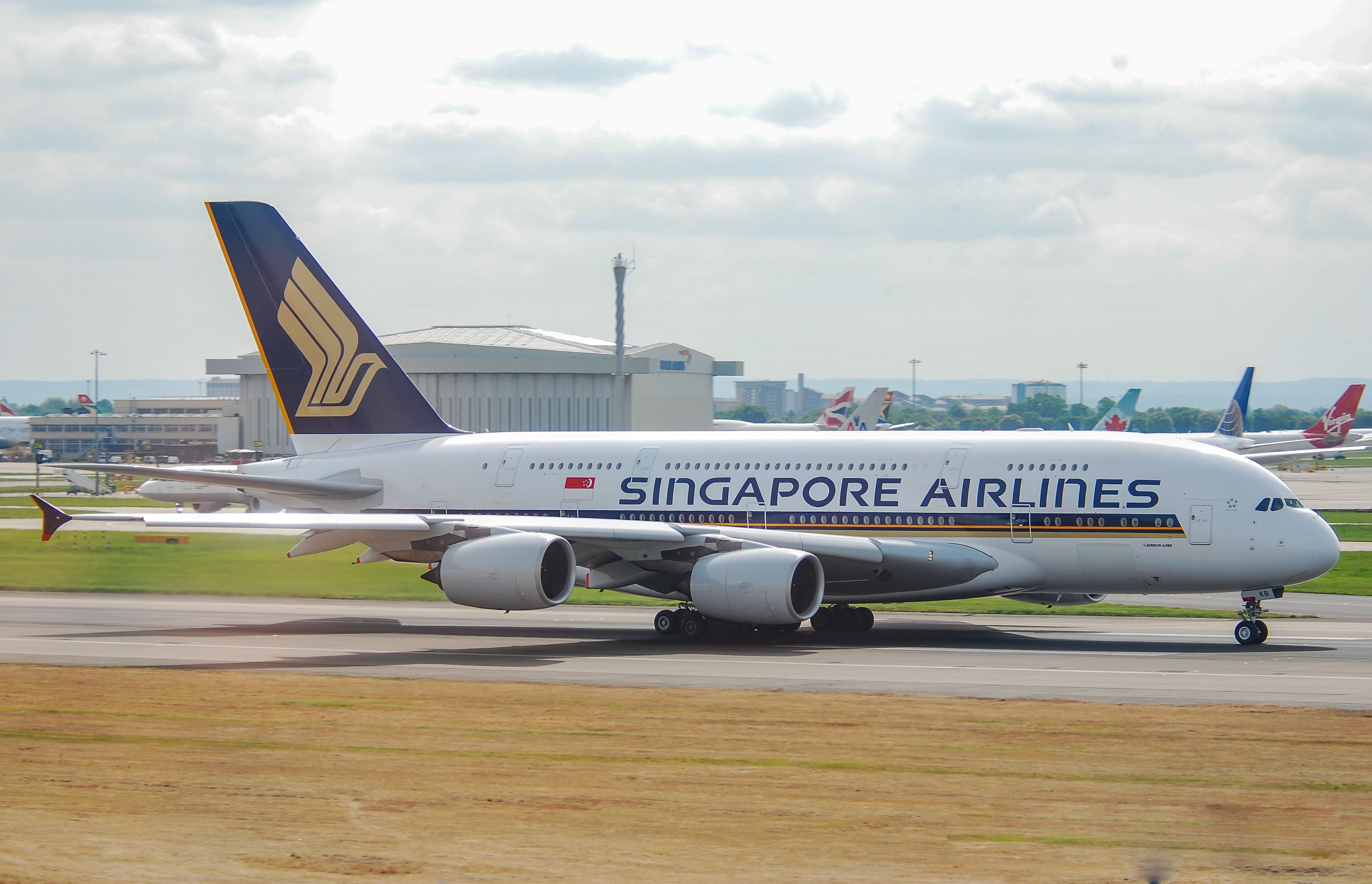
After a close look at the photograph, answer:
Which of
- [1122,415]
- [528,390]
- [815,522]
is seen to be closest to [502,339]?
[528,390]

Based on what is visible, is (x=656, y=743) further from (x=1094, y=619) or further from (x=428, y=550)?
(x=1094, y=619)

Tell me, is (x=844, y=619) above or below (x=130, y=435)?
below

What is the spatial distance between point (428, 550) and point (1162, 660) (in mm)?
14623

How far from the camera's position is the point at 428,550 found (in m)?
30.1

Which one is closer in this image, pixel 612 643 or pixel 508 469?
pixel 612 643

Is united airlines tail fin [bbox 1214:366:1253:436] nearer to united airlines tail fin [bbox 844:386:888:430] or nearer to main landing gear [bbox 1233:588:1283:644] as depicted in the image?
united airlines tail fin [bbox 844:386:888:430]

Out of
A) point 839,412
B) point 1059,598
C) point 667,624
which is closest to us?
point 667,624

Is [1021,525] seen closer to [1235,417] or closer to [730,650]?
[730,650]

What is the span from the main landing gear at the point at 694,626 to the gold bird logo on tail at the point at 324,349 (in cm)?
1051

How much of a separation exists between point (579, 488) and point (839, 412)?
268 feet

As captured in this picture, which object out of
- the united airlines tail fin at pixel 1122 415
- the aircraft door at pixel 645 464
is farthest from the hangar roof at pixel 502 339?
the aircraft door at pixel 645 464

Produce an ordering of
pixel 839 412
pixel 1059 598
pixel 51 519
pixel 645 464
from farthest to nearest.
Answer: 1. pixel 839 412
2. pixel 645 464
3. pixel 1059 598
4. pixel 51 519

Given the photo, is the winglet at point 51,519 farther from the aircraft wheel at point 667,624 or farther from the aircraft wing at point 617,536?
the aircraft wheel at point 667,624

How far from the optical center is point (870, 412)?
98188mm
